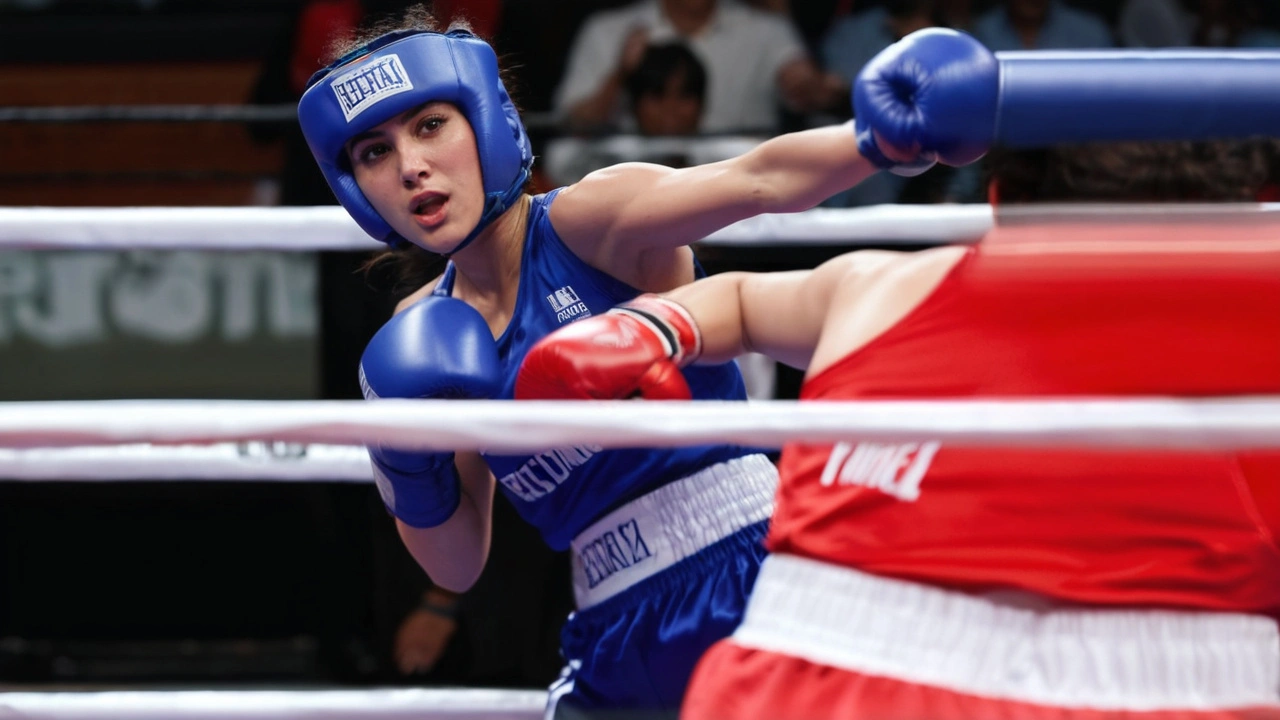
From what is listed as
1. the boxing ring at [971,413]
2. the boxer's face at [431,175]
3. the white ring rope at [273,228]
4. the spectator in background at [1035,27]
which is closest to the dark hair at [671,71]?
the spectator in background at [1035,27]

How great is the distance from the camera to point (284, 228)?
1.88m

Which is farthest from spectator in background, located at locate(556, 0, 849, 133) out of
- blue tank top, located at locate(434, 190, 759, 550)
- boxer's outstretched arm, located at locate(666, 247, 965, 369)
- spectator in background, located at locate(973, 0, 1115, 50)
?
boxer's outstretched arm, located at locate(666, 247, 965, 369)

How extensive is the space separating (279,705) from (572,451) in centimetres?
50

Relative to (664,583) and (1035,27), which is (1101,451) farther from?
(1035,27)

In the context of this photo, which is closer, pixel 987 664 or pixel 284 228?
pixel 987 664

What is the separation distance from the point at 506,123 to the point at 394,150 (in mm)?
141

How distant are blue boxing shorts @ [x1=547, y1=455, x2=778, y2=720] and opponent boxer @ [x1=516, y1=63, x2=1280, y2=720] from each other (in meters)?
0.53

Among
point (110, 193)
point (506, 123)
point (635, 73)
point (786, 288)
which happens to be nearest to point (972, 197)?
point (635, 73)

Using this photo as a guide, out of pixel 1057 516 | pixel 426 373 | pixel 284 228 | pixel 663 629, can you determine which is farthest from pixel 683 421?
pixel 284 228

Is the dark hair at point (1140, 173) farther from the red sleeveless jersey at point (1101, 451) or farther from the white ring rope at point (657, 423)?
the white ring rope at point (657, 423)

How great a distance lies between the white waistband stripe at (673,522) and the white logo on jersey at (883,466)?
569 mm

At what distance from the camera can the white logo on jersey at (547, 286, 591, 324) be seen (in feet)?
5.49

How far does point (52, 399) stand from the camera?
3.24m

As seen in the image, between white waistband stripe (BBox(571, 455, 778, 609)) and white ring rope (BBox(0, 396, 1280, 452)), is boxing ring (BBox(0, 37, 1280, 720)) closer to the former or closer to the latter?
white ring rope (BBox(0, 396, 1280, 452))
